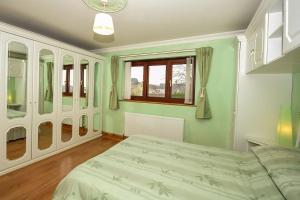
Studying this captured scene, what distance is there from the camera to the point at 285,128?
184 cm

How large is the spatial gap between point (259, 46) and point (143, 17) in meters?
1.51

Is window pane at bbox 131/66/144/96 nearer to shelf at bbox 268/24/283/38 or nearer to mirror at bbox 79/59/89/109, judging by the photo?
mirror at bbox 79/59/89/109

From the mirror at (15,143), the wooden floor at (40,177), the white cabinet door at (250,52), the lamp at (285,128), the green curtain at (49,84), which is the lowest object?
the wooden floor at (40,177)

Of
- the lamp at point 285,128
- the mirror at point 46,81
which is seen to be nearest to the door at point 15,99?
the mirror at point 46,81

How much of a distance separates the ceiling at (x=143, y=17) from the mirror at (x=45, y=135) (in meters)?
1.71

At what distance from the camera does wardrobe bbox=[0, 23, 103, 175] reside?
2.16 metres

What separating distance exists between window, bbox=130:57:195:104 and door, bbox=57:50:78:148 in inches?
50.2

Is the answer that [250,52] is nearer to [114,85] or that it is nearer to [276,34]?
[276,34]

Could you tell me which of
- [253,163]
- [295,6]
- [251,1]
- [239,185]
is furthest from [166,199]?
[251,1]

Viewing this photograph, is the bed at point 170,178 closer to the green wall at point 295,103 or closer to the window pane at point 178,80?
the green wall at point 295,103

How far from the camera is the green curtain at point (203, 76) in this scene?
2805 mm

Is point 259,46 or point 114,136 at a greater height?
point 259,46

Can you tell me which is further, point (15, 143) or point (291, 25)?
point (15, 143)

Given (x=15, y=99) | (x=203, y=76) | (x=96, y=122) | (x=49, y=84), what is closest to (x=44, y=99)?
(x=49, y=84)
